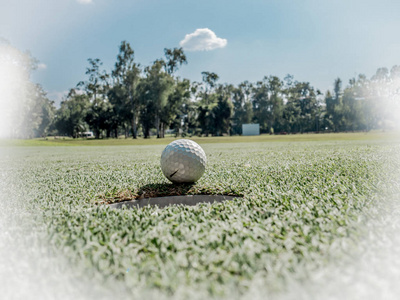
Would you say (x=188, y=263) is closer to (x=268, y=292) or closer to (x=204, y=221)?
(x=268, y=292)

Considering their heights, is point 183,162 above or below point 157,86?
below

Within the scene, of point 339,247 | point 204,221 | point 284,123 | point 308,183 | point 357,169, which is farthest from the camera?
point 284,123

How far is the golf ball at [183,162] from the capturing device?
3.39 meters

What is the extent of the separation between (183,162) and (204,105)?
52.9 meters

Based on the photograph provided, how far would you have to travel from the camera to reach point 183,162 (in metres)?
3.38

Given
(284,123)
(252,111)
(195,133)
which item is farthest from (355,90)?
(195,133)

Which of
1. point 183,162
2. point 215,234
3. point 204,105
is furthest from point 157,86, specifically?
point 215,234

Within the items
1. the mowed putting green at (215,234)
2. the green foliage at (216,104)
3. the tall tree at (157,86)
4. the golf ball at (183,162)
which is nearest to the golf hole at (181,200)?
the mowed putting green at (215,234)

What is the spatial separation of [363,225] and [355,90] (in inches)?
2267

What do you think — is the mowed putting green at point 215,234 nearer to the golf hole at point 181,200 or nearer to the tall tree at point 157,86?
the golf hole at point 181,200

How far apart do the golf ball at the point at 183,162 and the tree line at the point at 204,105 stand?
2979 centimetres

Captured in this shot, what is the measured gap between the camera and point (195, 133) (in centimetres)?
5844

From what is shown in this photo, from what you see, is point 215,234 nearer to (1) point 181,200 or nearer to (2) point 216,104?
(1) point 181,200

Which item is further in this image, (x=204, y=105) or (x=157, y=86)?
(x=204, y=105)
